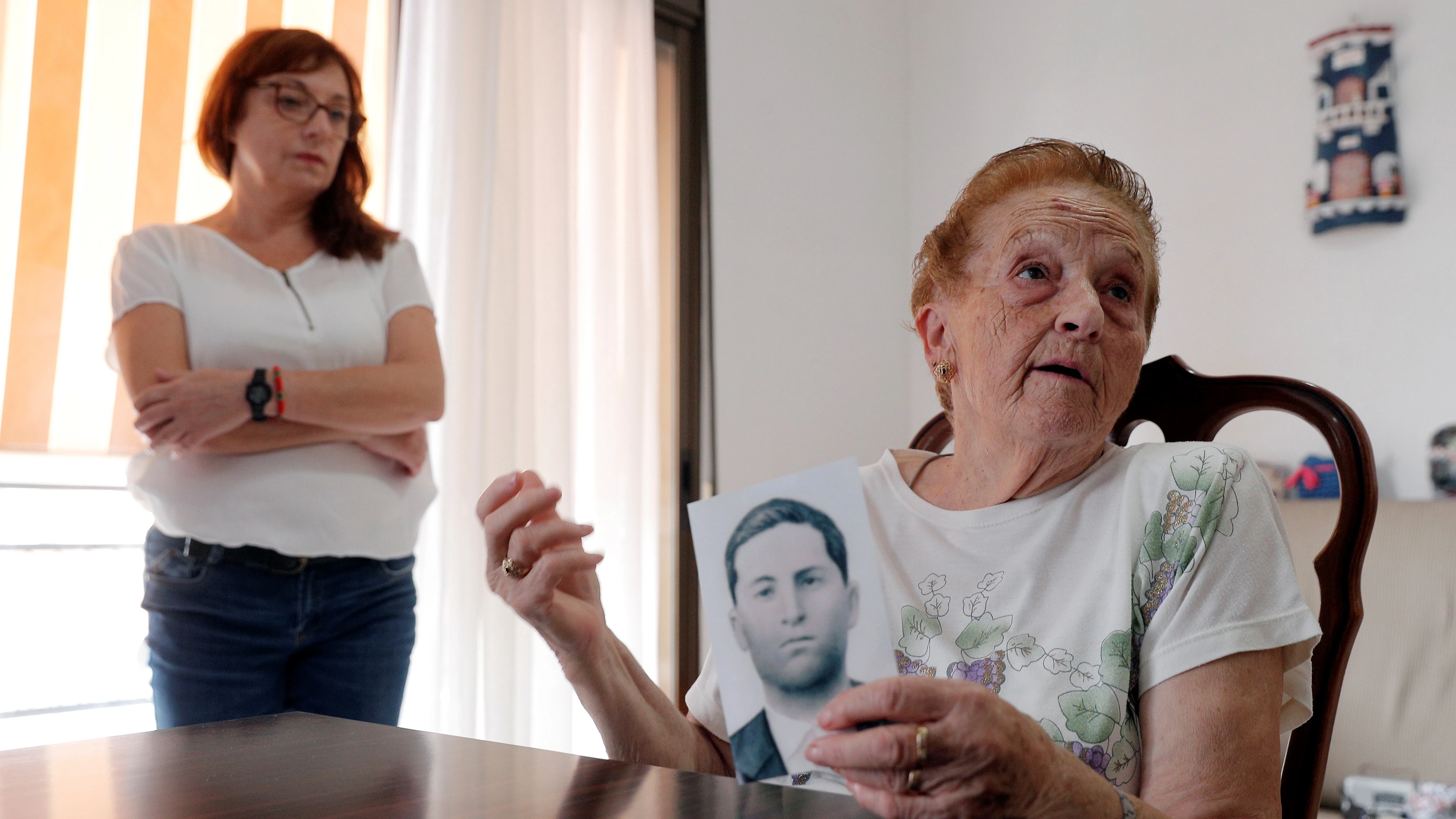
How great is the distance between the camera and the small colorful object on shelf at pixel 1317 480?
2.56 meters

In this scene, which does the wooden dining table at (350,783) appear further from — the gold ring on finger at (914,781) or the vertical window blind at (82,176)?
the vertical window blind at (82,176)

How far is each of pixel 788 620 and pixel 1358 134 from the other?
8.52 feet

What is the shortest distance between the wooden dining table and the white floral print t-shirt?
0.63ft

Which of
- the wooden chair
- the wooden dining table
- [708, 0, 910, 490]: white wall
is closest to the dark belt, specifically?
the wooden dining table

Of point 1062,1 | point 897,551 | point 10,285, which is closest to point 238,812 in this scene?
point 897,551

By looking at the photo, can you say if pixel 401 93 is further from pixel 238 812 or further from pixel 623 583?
pixel 238 812

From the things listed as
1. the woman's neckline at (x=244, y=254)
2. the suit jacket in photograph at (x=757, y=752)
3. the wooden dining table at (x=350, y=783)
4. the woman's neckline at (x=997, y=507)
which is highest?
the woman's neckline at (x=244, y=254)

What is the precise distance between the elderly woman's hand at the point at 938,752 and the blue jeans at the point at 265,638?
966 mm

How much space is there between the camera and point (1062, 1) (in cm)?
338

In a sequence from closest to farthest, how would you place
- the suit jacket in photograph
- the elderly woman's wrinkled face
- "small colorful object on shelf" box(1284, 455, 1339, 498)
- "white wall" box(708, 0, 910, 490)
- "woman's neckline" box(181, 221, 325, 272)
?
1. the suit jacket in photograph
2. the elderly woman's wrinkled face
3. "woman's neckline" box(181, 221, 325, 272)
4. "small colorful object on shelf" box(1284, 455, 1339, 498)
5. "white wall" box(708, 0, 910, 490)

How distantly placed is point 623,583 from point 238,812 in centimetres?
212

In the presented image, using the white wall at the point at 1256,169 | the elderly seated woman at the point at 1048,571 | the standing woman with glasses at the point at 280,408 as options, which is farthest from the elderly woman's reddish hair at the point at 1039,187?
the white wall at the point at 1256,169

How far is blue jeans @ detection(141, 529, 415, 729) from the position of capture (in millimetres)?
1317

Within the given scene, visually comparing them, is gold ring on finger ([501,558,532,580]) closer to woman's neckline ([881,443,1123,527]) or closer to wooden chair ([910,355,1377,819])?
woman's neckline ([881,443,1123,527])
